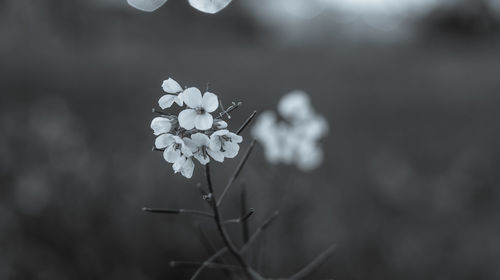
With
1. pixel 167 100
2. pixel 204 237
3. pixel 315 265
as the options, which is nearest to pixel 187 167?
pixel 167 100

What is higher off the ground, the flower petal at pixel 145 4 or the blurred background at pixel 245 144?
the flower petal at pixel 145 4

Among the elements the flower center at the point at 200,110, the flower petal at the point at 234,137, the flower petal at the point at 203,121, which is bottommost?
the flower petal at the point at 234,137

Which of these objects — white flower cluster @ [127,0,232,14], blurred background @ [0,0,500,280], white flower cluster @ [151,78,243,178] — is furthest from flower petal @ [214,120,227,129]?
blurred background @ [0,0,500,280]

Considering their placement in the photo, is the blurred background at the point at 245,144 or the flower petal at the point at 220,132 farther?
the blurred background at the point at 245,144

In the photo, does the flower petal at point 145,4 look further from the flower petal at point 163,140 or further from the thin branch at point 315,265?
the thin branch at point 315,265

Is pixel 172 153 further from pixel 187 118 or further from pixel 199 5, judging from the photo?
pixel 199 5

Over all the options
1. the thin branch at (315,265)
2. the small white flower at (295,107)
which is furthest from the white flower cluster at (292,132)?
the thin branch at (315,265)

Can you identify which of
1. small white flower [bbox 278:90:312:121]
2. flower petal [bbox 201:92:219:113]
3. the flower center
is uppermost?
flower petal [bbox 201:92:219:113]

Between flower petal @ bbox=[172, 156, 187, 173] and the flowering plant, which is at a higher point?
the flowering plant

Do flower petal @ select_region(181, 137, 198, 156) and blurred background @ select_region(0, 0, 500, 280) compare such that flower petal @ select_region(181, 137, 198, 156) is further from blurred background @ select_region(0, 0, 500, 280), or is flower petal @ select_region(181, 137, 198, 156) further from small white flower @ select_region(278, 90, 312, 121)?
small white flower @ select_region(278, 90, 312, 121)
